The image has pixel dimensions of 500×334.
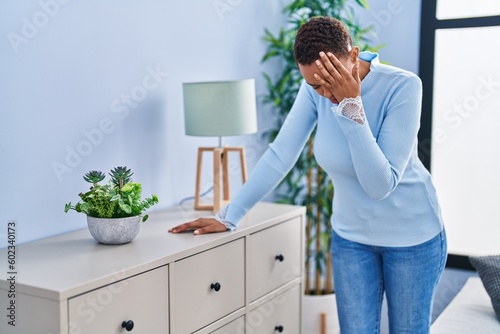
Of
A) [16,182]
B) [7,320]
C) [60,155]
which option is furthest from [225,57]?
[7,320]

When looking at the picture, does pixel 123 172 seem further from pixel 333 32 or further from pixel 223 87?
pixel 333 32

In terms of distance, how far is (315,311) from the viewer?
297 centimetres

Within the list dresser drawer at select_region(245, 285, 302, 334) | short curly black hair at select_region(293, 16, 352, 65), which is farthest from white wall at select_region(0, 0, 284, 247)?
short curly black hair at select_region(293, 16, 352, 65)

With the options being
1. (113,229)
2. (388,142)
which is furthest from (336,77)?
(113,229)

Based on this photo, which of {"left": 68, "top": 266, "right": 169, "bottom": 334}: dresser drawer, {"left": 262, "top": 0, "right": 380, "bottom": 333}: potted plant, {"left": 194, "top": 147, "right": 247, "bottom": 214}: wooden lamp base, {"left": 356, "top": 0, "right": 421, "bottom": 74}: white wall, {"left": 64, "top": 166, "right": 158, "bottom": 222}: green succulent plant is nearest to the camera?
{"left": 68, "top": 266, "right": 169, "bottom": 334}: dresser drawer

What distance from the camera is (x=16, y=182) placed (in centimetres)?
184

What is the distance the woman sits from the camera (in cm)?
161

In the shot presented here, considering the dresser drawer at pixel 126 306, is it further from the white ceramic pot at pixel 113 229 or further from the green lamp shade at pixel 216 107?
the green lamp shade at pixel 216 107

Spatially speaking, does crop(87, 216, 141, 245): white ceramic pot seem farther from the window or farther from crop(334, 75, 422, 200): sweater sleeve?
the window

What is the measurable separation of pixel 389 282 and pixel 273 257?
0.56 metres

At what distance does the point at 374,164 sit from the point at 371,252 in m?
0.35

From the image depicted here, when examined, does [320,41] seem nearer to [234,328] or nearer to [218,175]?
[218,175]

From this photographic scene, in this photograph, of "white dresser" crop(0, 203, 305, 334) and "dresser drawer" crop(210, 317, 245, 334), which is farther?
"dresser drawer" crop(210, 317, 245, 334)

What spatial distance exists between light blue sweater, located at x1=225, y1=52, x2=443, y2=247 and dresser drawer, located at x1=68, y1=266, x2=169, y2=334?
57 cm
